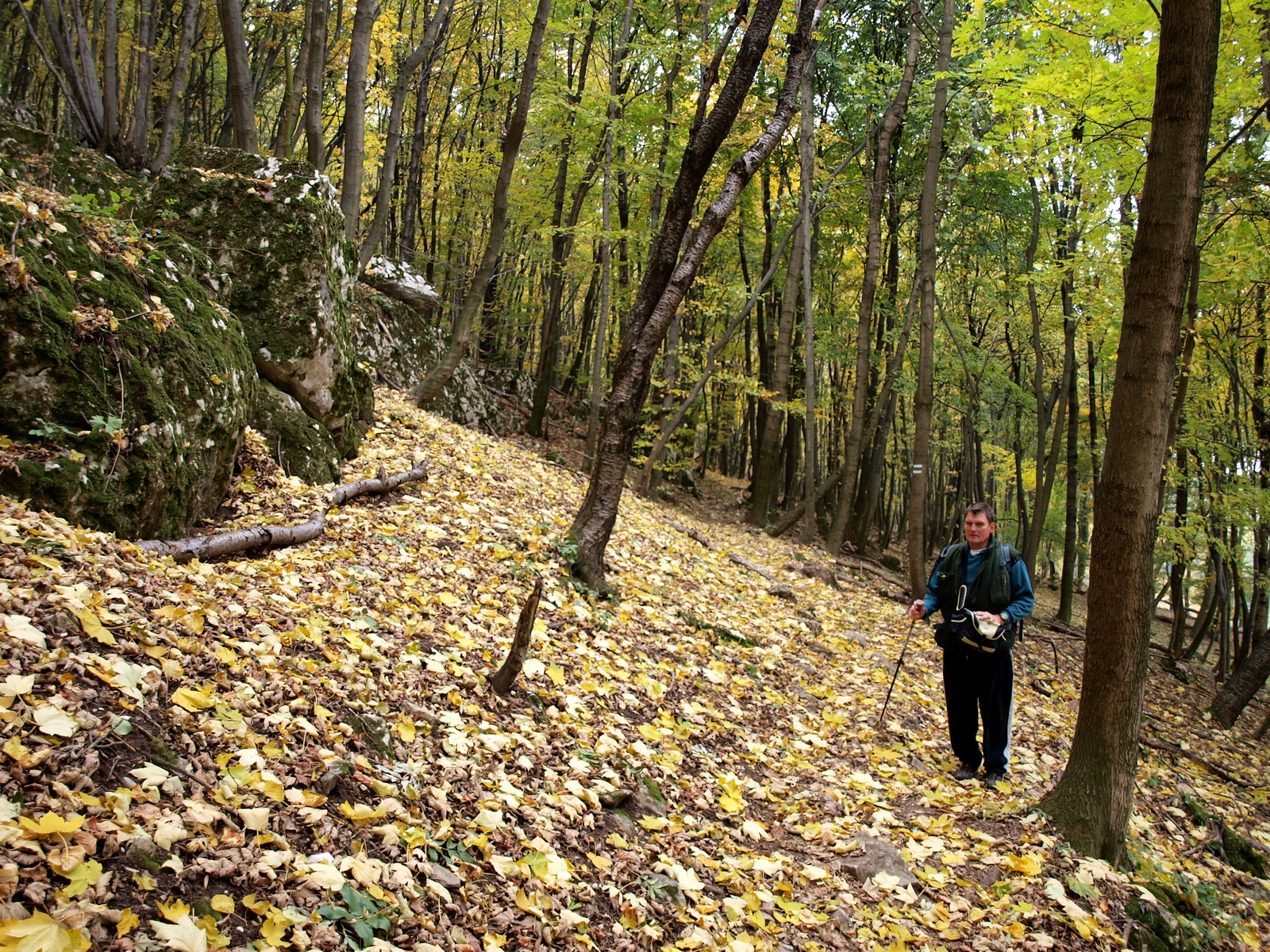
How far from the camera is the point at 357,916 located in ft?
6.99

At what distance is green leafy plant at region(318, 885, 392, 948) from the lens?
2066 millimetres

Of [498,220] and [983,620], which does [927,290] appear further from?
[983,620]

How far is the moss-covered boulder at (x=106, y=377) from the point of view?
3.32m

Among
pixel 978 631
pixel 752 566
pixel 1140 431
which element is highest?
pixel 1140 431

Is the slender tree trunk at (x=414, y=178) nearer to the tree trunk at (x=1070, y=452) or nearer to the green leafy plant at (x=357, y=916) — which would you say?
the tree trunk at (x=1070, y=452)

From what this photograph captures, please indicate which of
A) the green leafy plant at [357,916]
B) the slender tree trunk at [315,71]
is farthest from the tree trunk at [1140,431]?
the slender tree trunk at [315,71]

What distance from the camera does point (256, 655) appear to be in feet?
10.3

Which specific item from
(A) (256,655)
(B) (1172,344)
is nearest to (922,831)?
(B) (1172,344)

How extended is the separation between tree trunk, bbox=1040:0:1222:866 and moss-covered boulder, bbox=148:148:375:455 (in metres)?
6.12

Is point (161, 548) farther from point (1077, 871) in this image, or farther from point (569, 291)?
point (569, 291)

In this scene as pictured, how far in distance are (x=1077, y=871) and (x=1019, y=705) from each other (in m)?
4.19

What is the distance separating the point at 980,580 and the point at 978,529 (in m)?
0.36

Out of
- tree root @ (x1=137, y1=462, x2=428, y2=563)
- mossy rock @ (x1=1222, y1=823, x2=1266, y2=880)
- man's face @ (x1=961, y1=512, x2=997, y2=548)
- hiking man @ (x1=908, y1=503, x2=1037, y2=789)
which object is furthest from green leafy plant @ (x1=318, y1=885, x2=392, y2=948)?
mossy rock @ (x1=1222, y1=823, x2=1266, y2=880)

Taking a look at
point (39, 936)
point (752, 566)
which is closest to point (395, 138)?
point (752, 566)
